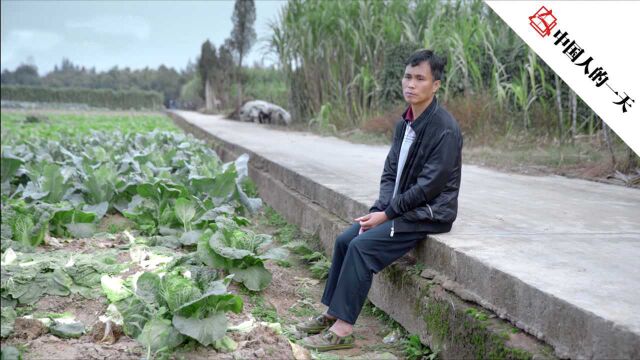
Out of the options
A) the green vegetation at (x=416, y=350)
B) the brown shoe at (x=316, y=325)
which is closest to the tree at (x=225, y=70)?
the brown shoe at (x=316, y=325)

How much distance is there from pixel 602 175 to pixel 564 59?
2627mm

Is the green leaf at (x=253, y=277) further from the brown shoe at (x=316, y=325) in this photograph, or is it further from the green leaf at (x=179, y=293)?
the green leaf at (x=179, y=293)

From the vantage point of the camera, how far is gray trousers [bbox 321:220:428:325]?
8.59 feet

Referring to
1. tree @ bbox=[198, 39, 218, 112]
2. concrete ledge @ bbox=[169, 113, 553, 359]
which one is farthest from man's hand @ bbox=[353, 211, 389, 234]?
tree @ bbox=[198, 39, 218, 112]

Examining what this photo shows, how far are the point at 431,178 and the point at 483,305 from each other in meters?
0.61

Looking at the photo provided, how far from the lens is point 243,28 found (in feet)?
79.7

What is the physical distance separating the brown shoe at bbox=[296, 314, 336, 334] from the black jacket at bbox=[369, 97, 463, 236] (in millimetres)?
483

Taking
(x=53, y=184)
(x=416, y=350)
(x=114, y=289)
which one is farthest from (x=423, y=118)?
(x=53, y=184)

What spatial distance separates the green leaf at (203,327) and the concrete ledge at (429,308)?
0.77 meters

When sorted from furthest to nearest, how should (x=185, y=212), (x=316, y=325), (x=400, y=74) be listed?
(x=400, y=74) → (x=185, y=212) → (x=316, y=325)

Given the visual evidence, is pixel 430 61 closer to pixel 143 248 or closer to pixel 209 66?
pixel 143 248

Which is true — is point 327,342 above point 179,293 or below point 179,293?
below

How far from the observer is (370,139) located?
883cm

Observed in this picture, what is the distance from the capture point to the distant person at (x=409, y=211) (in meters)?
2.62
